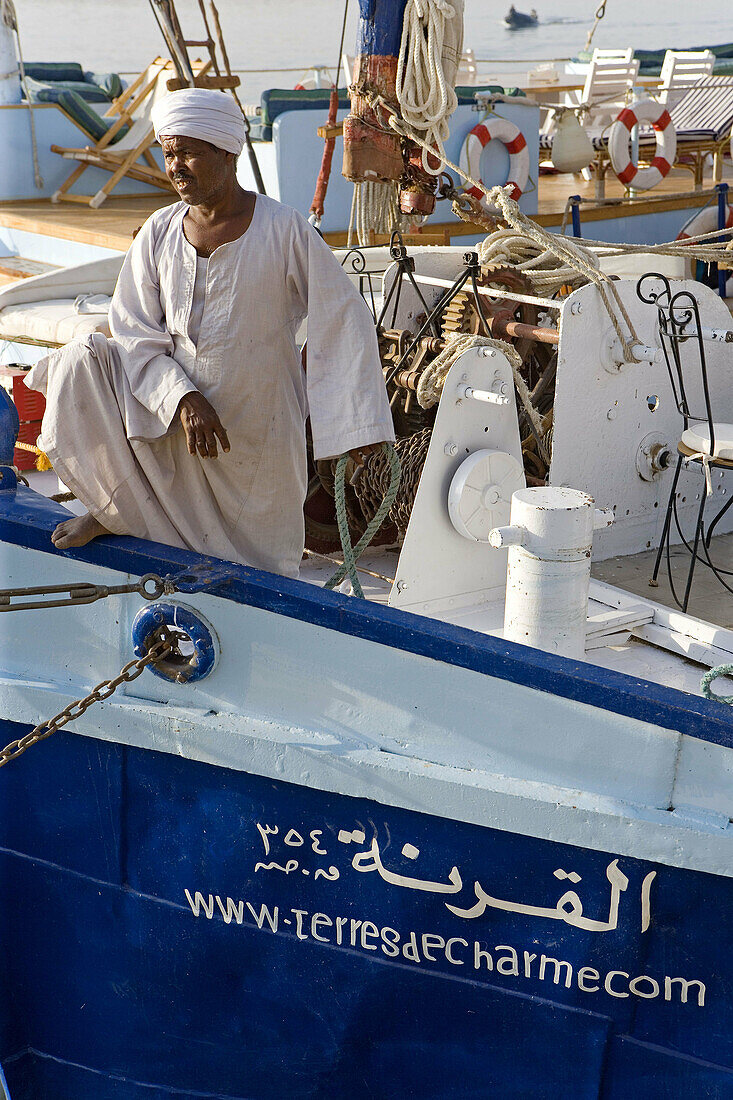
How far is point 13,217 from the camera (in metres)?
8.95

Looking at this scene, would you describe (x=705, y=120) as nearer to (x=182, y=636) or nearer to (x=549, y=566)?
(x=549, y=566)

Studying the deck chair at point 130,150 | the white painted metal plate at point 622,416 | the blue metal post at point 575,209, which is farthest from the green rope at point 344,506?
the deck chair at point 130,150

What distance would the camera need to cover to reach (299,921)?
261 centimetres

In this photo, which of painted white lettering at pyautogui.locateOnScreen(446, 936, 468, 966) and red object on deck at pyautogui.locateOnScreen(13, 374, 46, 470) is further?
red object on deck at pyautogui.locateOnScreen(13, 374, 46, 470)

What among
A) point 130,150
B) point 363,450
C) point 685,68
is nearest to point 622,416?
point 363,450

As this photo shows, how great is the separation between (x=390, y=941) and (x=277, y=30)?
1558 inches

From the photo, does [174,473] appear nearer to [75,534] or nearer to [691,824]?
[75,534]

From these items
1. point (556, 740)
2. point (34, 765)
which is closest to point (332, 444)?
point (556, 740)

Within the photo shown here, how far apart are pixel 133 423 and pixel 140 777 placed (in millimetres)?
769

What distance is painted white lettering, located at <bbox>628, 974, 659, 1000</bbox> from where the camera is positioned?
95.2 inches

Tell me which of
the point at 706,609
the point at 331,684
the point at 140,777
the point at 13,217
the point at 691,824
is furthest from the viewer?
the point at 13,217

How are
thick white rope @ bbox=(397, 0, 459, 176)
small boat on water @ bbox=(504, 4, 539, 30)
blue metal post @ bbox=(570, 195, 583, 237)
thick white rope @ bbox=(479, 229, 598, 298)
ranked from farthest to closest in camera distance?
small boat on water @ bbox=(504, 4, 539, 30), blue metal post @ bbox=(570, 195, 583, 237), thick white rope @ bbox=(397, 0, 459, 176), thick white rope @ bbox=(479, 229, 598, 298)

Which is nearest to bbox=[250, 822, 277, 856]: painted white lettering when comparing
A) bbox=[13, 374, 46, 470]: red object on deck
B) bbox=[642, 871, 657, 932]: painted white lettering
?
bbox=[642, 871, 657, 932]: painted white lettering

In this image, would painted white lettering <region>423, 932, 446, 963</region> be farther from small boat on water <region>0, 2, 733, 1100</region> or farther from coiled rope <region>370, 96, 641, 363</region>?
coiled rope <region>370, 96, 641, 363</region>
